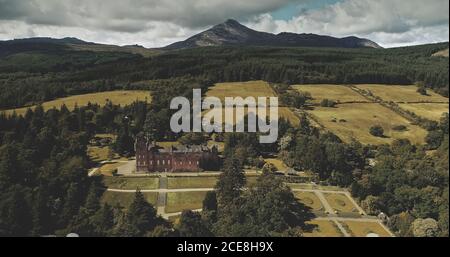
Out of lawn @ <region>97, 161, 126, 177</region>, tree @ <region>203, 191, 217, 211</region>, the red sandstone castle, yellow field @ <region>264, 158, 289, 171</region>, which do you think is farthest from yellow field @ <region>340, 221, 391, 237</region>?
lawn @ <region>97, 161, 126, 177</region>

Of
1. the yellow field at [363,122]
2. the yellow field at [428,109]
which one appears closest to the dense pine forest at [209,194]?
the yellow field at [363,122]

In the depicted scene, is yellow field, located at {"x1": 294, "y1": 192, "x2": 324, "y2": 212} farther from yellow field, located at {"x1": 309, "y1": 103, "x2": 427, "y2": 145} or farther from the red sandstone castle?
yellow field, located at {"x1": 309, "y1": 103, "x2": 427, "y2": 145}

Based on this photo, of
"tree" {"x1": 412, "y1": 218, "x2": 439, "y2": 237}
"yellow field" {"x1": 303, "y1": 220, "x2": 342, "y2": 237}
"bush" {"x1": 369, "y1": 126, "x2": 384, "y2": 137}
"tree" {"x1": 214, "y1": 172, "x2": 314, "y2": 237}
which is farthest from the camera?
"bush" {"x1": 369, "y1": 126, "x2": 384, "y2": 137}

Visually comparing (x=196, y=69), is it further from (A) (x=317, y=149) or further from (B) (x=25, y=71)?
(A) (x=317, y=149)

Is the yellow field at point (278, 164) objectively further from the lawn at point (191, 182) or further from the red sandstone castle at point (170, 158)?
the lawn at point (191, 182)

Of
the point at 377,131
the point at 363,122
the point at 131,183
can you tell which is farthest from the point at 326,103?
the point at 131,183

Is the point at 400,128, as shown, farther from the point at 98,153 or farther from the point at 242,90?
the point at 98,153

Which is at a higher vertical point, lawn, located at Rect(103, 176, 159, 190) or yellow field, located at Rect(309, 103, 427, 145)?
yellow field, located at Rect(309, 103, 427, 145)
